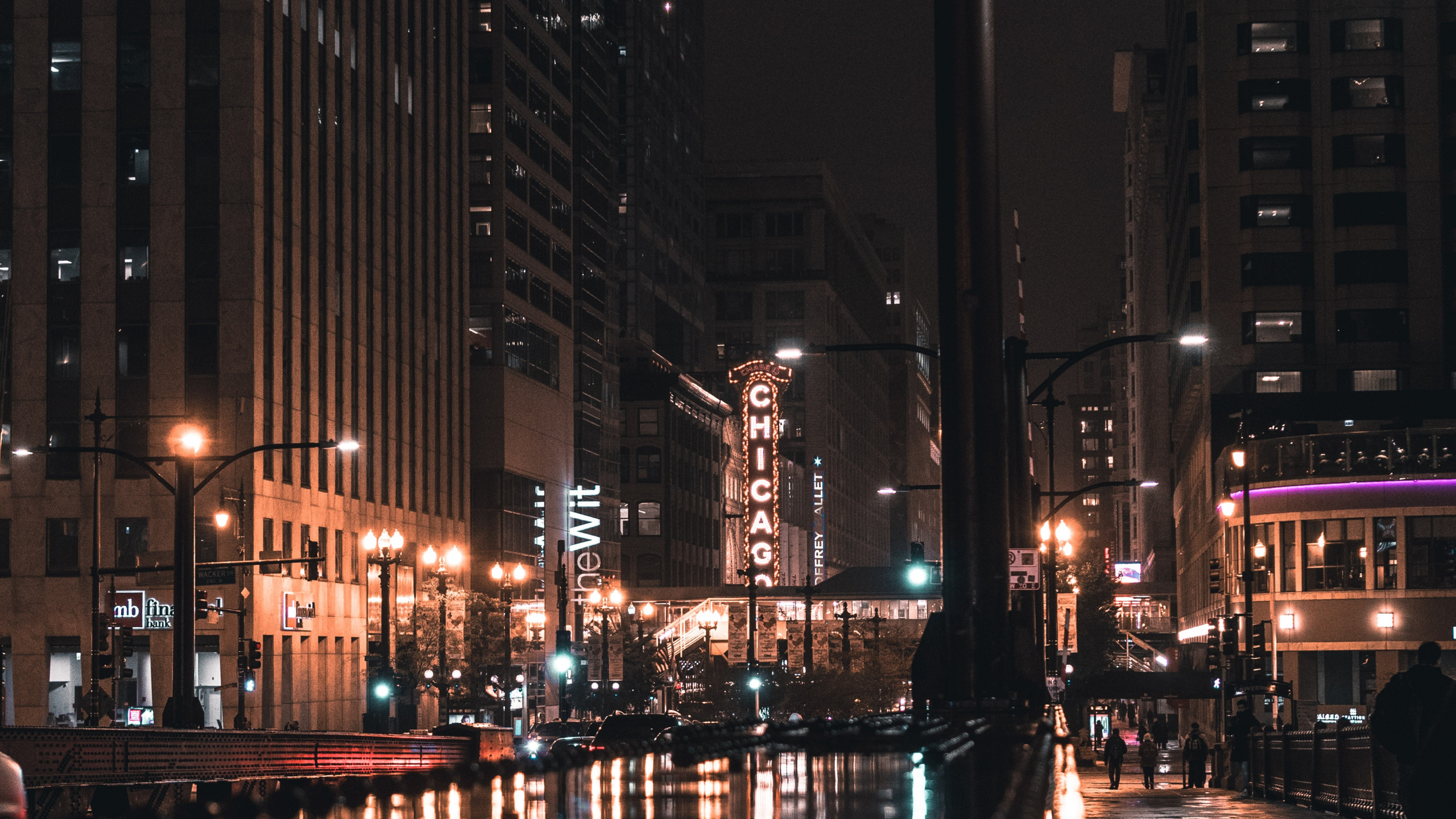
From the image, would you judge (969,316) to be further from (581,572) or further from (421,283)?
(581,572)

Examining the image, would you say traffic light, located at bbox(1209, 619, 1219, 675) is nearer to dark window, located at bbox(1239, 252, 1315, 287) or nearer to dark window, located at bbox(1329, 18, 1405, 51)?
dark window, located at bbox(1239, 252, 1315, 287)

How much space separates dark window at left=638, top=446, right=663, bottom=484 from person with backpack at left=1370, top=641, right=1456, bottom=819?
143 metres

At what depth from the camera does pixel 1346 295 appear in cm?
10881

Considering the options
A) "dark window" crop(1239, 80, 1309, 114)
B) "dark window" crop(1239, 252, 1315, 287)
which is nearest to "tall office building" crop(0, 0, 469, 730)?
"dark window" crop(1239, 252, 1315, 287)

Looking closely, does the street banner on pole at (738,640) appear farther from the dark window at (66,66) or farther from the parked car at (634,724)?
the parked car at (634,724)

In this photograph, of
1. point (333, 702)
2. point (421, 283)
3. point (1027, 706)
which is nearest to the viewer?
point (1027, 706)

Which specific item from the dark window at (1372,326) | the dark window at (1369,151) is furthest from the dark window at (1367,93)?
the dark window at (1372,326)

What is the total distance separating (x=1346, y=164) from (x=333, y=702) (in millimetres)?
63138

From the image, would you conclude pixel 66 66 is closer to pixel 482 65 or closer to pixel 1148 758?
pixel 482 65

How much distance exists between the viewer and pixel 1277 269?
359 feet

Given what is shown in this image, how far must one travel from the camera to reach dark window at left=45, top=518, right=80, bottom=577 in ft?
253

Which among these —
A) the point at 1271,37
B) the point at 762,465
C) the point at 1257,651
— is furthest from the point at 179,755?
the point at 762,465

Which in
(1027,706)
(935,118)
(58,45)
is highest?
(58,45)

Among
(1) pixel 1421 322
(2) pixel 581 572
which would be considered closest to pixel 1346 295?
(1) pixel 1421 322
